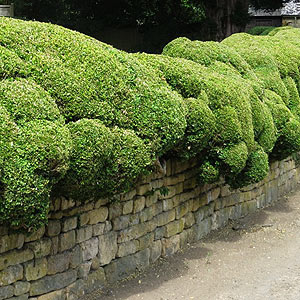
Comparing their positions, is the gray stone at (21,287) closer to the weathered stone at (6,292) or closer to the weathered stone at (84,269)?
A: the weathered stone at (6,292)

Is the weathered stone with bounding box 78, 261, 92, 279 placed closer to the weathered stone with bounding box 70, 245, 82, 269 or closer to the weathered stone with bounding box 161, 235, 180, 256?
the weathered stone with bounding box 70, 245, 82, 269

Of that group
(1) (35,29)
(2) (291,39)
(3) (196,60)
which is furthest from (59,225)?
(2) (291,39)

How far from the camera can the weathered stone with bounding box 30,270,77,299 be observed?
625 cm

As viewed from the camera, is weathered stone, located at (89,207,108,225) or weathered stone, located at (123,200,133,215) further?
weathered stone, located at (123,200,133,215)

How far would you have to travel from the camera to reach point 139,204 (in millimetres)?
7863

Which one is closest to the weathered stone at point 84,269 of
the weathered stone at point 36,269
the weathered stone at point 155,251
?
the weathered stone at point 36,269

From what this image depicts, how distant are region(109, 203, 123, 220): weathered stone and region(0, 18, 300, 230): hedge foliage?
48 centimetres

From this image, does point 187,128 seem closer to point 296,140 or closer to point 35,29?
point 35,29

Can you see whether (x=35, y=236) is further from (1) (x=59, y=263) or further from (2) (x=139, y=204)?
(2) (x=139, y=204)

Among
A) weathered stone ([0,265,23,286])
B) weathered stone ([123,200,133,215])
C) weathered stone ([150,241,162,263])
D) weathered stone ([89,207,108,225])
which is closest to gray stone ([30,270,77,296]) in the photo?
weathered stone ([0,265,23,286])

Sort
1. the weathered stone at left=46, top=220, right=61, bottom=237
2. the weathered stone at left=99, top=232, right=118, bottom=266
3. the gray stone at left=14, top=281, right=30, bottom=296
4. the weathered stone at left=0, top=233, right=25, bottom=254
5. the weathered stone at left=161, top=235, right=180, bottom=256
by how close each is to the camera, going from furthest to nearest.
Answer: the weathered stone at left=161, top=235, right=180, bottom=256
the weathered stone at left=99, top=232, right=118, bottom=266
the weathered stone at left=46, top=220, right=61, bottom=237
the gray stone at left=14, top=281, right=30, bottom=296
the weathered stone at left=0, top=233, right=25, bottom=254

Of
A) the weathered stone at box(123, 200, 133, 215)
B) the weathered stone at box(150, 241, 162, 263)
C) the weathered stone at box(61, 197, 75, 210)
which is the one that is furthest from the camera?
the weathered stone at box(150, 241, 162, 263)

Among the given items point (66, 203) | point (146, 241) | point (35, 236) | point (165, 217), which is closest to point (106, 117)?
point (66, 203)

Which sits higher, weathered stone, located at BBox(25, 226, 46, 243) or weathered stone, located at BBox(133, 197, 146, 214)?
weathered stone, located at BBox(25, 226, 46, 243)
